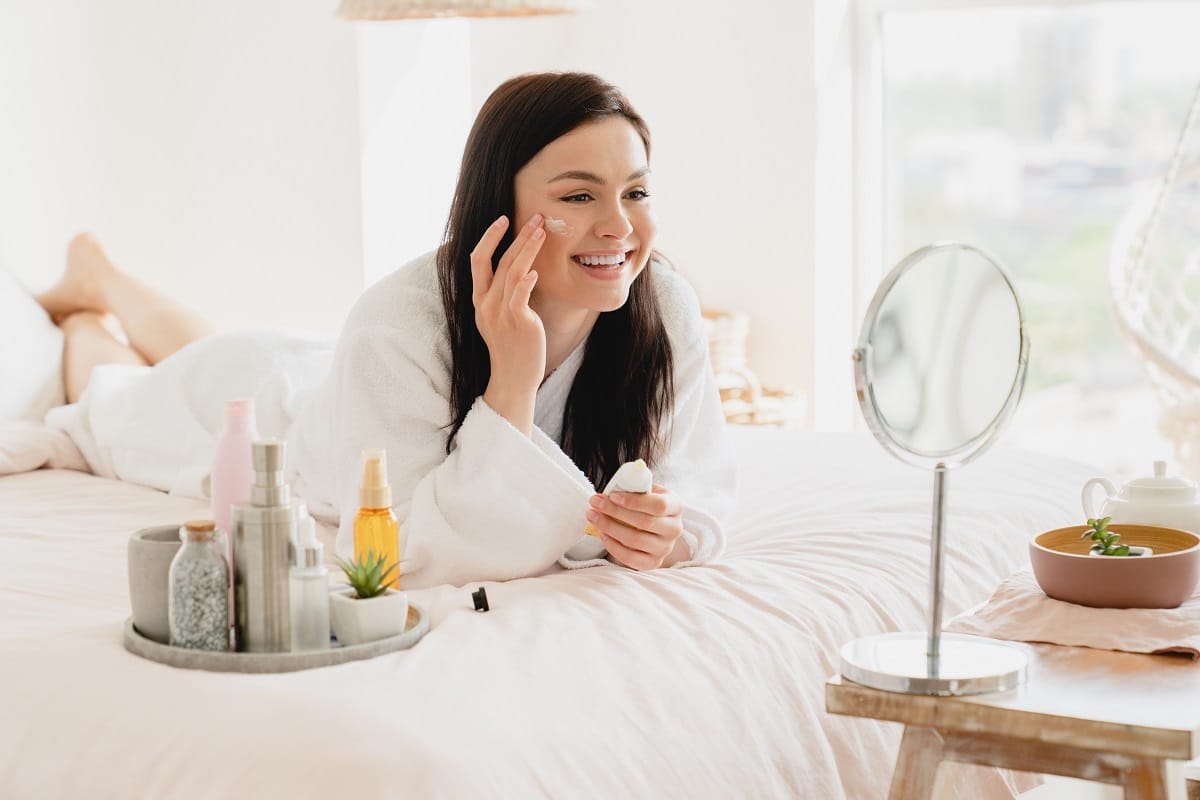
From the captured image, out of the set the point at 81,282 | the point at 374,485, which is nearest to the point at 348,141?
the point at 81,282

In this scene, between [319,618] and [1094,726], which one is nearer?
[1094,726]

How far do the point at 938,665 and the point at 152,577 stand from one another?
2.25 ft

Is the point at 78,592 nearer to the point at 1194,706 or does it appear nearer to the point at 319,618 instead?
the point at 319,618

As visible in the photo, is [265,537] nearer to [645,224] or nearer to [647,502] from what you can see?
[647,502]

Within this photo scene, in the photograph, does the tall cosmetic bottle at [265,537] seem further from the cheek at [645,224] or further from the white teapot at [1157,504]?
the white teapot at [1157,504]

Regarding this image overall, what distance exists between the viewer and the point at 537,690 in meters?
1.33

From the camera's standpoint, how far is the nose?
5.88ft

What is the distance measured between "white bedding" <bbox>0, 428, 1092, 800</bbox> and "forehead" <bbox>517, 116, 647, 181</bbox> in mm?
480

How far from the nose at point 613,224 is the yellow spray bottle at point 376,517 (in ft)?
1.55

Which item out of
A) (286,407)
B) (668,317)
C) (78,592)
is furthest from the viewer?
(286,407)

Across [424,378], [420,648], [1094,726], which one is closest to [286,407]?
[424,378]

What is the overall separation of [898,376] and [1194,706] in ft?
1.09

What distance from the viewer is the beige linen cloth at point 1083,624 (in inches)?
50.0

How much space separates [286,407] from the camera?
2.42 meters
